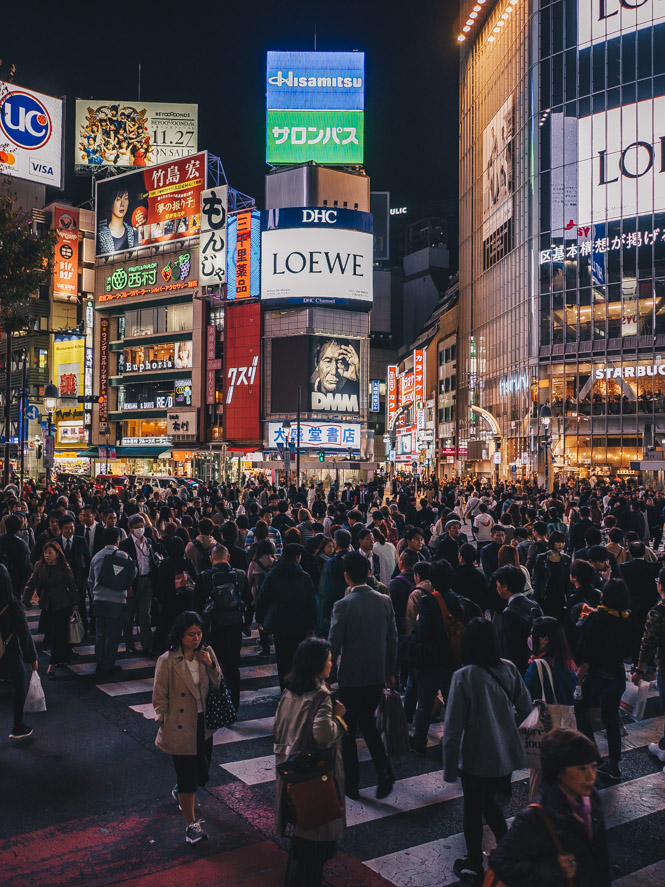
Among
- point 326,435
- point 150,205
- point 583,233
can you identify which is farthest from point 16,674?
point 150,205

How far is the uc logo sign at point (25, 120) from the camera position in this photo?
38.1m

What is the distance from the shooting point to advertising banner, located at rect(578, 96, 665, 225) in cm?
5100

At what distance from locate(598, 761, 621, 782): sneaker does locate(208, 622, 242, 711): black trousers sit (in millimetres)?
3676

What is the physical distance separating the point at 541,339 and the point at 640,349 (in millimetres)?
7509

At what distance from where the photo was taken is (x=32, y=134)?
132 feet

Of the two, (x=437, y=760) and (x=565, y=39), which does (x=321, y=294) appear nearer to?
(x=565, y=39)

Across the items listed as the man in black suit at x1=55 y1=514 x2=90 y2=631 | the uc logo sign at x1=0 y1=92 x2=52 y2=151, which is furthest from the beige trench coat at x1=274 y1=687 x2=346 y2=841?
the uc logo sign at x1=0 y1=92 x2=52 y2=151

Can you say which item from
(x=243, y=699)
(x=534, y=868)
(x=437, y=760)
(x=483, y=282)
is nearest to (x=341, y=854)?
(x=437, y=760)

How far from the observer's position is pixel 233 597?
7.68 m

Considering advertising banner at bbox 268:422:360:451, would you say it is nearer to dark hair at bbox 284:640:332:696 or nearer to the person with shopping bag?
the person with shopping bag

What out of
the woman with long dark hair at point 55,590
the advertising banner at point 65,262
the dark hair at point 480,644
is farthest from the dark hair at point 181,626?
the advertising banner at point 65,262

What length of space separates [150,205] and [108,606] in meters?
68.9

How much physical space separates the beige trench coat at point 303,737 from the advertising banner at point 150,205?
68018 mm

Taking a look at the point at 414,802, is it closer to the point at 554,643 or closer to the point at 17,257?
the point at 554,643
